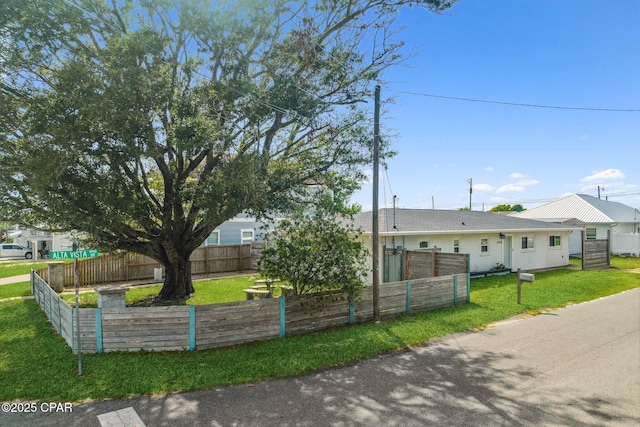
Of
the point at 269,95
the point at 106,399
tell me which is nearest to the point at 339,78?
the point at 269,95

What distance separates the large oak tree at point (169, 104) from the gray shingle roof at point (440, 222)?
571cm

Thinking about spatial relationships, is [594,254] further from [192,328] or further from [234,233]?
[192,328]

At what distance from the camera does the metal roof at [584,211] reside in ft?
99.9

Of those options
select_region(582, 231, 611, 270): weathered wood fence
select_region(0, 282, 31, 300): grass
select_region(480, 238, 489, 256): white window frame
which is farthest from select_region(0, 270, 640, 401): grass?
select_region(582, 231, 611, 270): weathered wood fence

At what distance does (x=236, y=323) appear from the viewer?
7965 millimetres

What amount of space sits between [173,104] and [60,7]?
3174mm

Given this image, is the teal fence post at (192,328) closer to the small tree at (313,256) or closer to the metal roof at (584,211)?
the small tree at (313,256)

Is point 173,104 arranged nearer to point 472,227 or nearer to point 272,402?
point 272,402

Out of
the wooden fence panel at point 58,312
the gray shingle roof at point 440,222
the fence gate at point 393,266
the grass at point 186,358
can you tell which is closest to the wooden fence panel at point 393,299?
the grass at point 186,358

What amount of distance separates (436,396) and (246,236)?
20802 mm

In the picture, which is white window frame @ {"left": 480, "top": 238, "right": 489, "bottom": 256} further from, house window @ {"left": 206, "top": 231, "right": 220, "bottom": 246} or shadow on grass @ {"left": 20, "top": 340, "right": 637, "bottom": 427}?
house window @ {"left": 206, "top": 231, "right": 220, "bottom": 246}

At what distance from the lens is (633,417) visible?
4.99m

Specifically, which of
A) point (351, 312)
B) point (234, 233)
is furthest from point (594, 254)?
point (234, 233)

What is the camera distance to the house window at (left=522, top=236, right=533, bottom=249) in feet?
67.2
